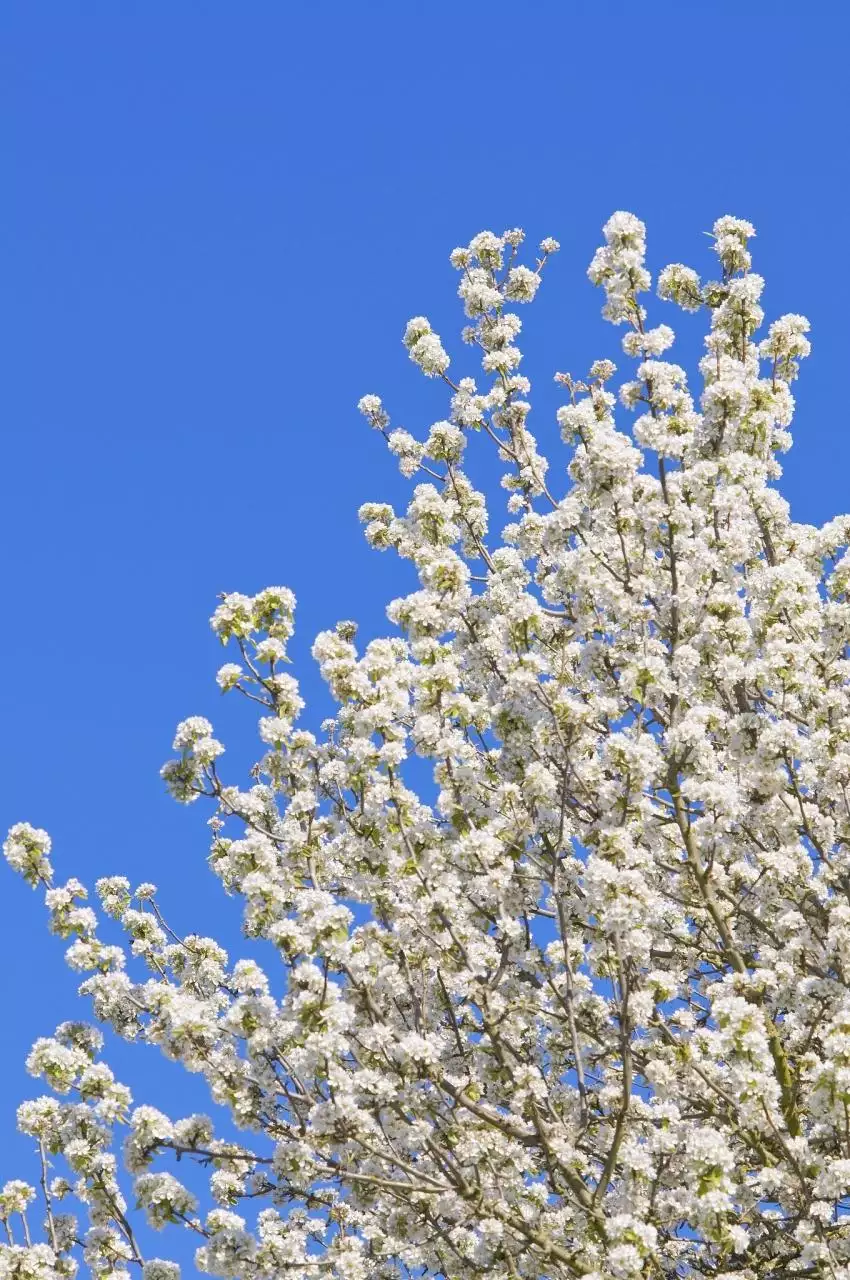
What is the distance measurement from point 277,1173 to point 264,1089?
2.22 ft

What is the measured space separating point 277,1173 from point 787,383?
10.7 m

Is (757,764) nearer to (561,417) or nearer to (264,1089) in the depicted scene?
(561,417)

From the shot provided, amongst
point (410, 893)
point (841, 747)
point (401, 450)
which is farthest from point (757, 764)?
point (401, 450)

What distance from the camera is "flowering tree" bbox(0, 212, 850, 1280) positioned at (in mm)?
12195

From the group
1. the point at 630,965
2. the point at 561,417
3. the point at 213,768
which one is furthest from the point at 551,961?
the point at 561,417

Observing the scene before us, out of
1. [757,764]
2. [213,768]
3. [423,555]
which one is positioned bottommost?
[757,764]

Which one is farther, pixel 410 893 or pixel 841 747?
pixel 841 747

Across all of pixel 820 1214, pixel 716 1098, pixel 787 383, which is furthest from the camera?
pixel 787 383

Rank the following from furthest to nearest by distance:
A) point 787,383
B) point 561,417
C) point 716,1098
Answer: point 787,383 → point 561,417 → point 716,1098

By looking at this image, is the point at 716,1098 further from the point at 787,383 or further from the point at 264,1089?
the point at 787,383

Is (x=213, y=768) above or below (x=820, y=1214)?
above

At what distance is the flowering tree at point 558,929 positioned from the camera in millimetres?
12195

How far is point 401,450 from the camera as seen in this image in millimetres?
18766

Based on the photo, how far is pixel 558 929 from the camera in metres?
13.8
